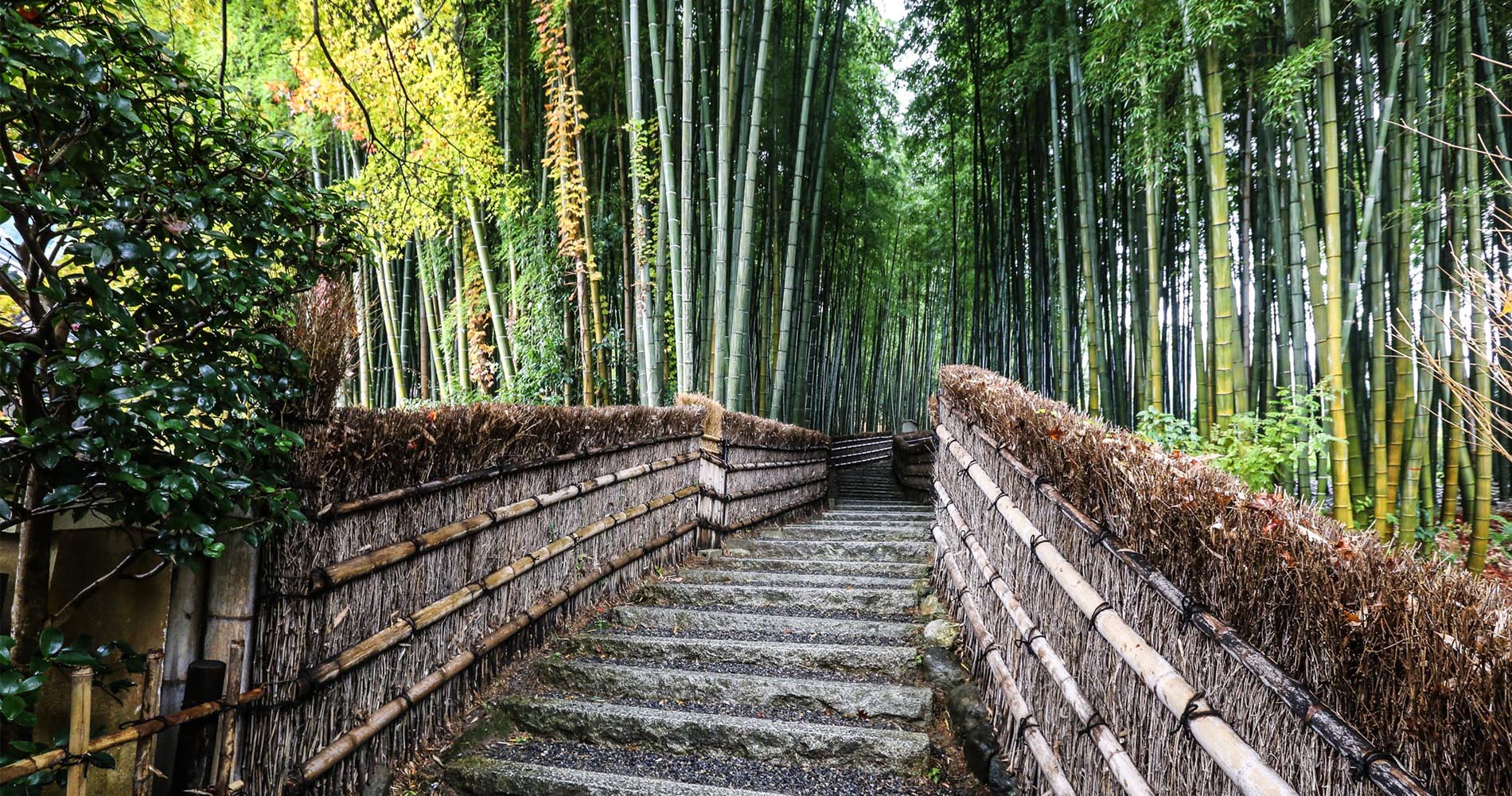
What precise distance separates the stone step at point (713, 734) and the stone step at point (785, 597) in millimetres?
900

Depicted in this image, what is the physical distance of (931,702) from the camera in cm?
237

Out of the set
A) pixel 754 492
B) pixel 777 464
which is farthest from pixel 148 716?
pixel 777 464

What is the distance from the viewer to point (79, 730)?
48.4 inches

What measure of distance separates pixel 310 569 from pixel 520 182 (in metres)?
5.24

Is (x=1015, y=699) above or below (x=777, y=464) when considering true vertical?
below

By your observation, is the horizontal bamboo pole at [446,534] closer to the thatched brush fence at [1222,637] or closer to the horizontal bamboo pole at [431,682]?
the horizontal bamboo pole at [431,682]

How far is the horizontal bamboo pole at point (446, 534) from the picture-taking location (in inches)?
71.6

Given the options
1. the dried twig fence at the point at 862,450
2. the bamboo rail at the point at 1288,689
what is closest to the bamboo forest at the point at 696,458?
the bamboo rail at the point at 1288,689

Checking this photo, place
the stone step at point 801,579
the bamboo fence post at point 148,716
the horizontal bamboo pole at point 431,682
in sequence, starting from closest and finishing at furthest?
the bamboo fence post at point 148,716 < the horizontal bamboo pole at point 431,682 < the stone step at point 801,579

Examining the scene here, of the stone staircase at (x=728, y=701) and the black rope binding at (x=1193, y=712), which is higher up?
the black rope binding at (x=1193, y=712)

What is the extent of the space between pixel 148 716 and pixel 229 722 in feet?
0.49

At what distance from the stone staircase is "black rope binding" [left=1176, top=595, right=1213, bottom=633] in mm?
1040

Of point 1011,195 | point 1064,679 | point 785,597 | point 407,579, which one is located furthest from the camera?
point 1011,195

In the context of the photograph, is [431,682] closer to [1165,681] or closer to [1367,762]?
[1165,681]
